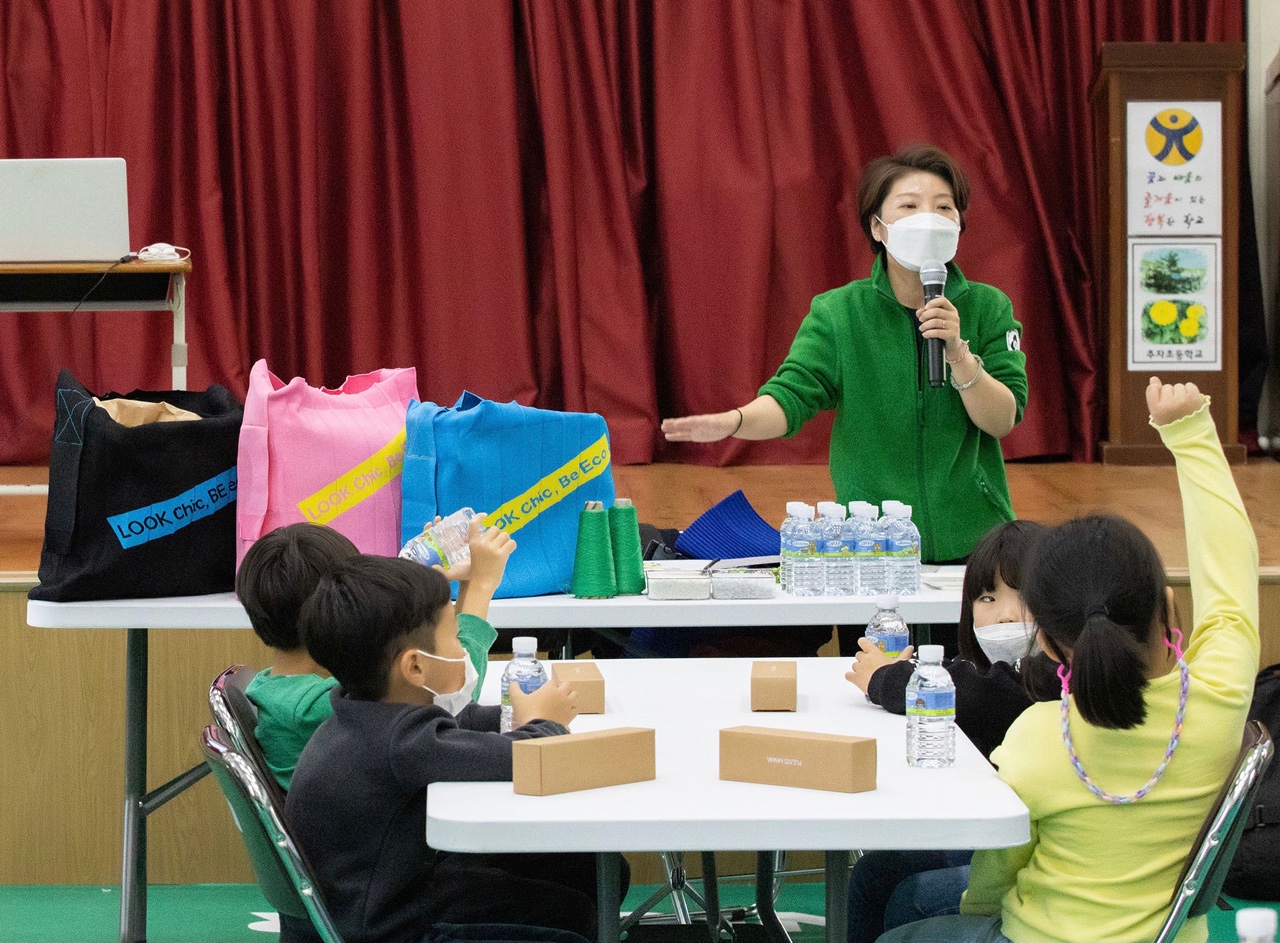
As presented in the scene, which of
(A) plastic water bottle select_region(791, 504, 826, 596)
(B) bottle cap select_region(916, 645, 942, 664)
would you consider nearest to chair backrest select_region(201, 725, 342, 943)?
(B) bottle cap select_region(916, 645, 942, 664)

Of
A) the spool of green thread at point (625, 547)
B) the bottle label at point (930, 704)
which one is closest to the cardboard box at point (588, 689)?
the bottle label at point (930, 704)

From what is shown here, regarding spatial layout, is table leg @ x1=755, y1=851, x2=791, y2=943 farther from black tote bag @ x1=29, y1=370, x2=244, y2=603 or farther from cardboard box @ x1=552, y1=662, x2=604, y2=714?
black tote bag @ x1=29, y1=370, x2=244, y2=603

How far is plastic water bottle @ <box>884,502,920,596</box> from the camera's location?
90.0 inches

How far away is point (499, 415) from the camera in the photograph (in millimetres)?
2318

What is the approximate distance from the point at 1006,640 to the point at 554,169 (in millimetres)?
3992

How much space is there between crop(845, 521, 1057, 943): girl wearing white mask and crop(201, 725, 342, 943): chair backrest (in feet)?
2.20

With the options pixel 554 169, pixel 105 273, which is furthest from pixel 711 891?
pixel 554 169

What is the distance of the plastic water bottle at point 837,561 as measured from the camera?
7.52 ft

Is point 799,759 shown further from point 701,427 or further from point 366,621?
point 701,427

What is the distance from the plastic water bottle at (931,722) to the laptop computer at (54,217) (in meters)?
3.24

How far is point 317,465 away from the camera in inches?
91.7

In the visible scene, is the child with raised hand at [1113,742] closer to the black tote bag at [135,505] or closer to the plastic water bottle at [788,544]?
the plastic water bottle at [788,544]

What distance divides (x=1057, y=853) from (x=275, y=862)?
29.7 inches

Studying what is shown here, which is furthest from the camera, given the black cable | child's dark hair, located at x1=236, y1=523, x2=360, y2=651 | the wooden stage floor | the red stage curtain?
the red stage curtain
